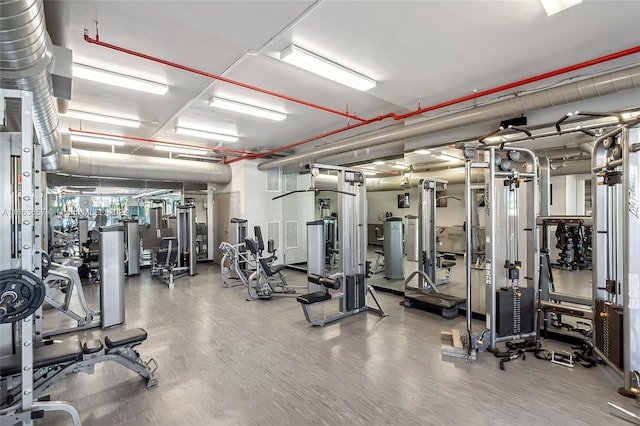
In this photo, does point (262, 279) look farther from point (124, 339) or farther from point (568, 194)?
point (568, 194)

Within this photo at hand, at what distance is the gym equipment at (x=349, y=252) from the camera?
456 centimetres

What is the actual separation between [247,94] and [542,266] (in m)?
4.40

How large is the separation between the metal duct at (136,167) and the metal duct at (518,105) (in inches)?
160

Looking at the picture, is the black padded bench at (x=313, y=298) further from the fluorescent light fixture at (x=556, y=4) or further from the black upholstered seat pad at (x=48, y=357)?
the fluorescent light fixture at (x=556, y=4)

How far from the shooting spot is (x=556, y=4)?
233 cm

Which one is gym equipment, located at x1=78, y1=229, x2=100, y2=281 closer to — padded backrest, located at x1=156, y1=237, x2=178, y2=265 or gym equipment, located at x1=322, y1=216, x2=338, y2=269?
padded backrest, located at x1=156, y1=237, x2=178, y2=265

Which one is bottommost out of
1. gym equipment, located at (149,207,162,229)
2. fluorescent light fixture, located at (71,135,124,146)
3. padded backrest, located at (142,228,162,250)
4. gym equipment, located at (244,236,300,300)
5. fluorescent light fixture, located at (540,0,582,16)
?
gym equipment, located at (244,236,300,300)

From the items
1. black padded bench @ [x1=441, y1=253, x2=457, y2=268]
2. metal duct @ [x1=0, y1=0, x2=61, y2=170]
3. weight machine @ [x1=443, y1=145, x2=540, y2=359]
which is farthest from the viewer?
black padded bench @ [x1=441, y1=253, x2=457, y2=268]

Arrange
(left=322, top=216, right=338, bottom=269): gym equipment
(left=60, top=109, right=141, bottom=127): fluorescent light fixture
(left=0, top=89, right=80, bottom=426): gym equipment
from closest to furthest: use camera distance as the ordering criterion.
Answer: (left=0, top=89, right=80, bottom=426): gym equipment
(left=60, top=109, right=141, bottom=127): fluorescent light fixture
(left=322, top=216, right=338, bottom=269): gym equipment

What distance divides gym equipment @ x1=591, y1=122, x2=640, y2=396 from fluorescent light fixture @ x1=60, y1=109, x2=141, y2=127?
6277 millimetres

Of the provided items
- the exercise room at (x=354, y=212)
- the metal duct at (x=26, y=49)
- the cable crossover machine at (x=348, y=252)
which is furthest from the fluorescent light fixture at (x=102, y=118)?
the cable crossover machine at (x=348, y=252)

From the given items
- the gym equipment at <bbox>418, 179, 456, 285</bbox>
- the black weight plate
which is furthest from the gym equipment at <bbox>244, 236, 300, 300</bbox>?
the black weight plate

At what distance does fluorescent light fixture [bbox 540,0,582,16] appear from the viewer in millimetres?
2295

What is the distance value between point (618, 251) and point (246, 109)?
15.4ft
